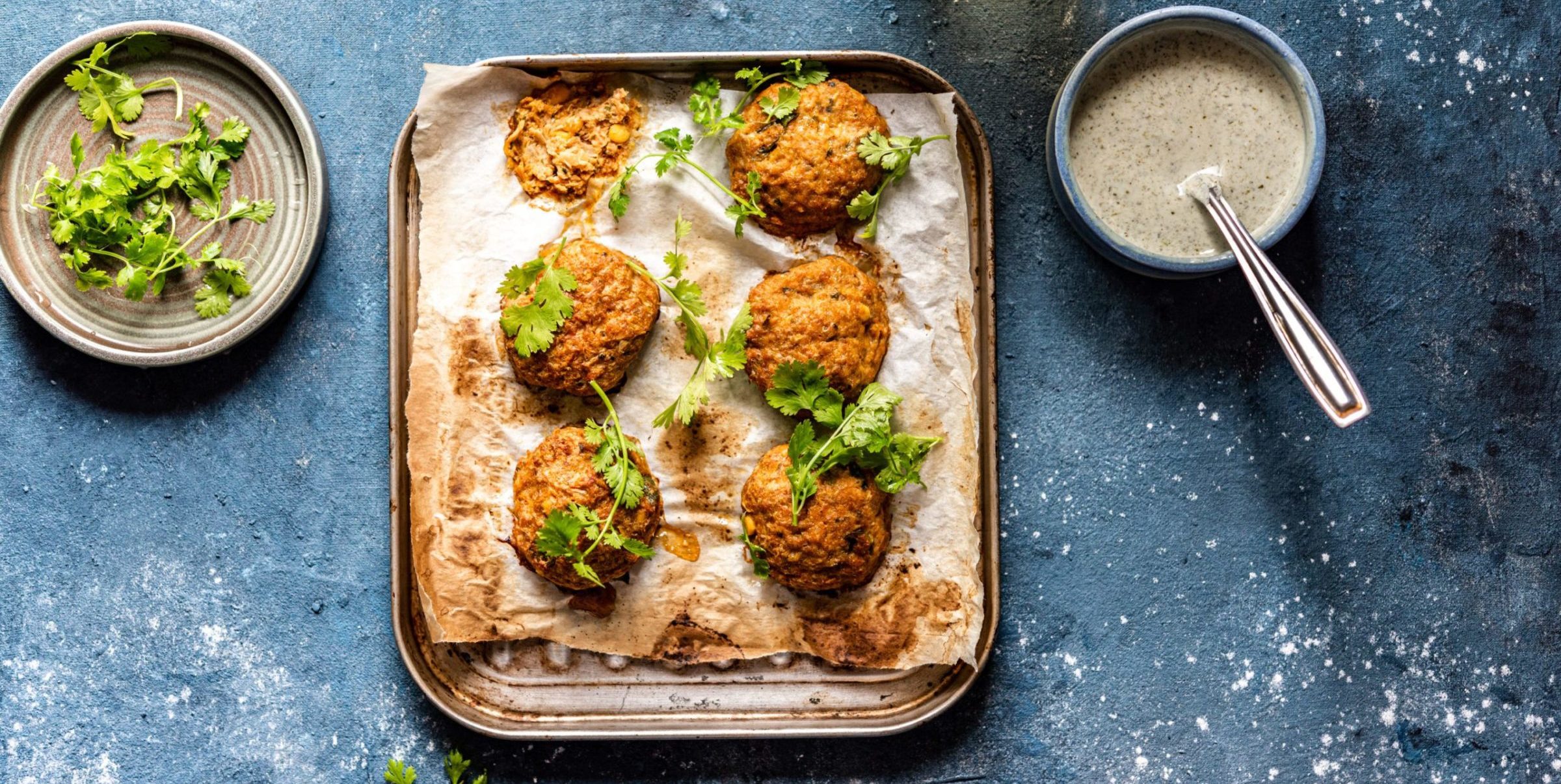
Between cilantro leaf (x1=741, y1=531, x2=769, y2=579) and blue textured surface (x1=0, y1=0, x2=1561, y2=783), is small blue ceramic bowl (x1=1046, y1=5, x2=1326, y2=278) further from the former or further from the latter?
cilantro leaf (x1=741, y1=531, x2=769, y2=579)

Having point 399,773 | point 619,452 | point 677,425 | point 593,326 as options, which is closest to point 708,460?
point 677,425

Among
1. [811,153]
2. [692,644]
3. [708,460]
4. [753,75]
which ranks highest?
[753,75]

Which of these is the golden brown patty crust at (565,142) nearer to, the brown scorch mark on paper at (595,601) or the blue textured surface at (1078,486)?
the blue textured surface at (1078,486)

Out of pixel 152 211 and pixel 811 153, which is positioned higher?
pixel 811 153

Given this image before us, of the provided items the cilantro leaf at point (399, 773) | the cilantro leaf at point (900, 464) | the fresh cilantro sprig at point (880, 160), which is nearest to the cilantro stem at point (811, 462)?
the cilantro leaf at point (900, 464)

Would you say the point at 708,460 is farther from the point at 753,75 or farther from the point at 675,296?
the point at 753,75

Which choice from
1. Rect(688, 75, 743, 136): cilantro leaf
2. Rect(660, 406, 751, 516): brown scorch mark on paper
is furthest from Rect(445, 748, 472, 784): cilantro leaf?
Rect(688, 75, 743, 136): cilantro leaf

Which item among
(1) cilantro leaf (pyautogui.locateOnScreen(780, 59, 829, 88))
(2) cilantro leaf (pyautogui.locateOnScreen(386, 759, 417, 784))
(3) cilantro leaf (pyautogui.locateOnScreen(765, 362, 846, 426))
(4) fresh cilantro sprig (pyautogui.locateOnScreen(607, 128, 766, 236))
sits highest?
(1) cilantro leaf (pyautogui.locateOnScreen(780, 59, 829, 88))
